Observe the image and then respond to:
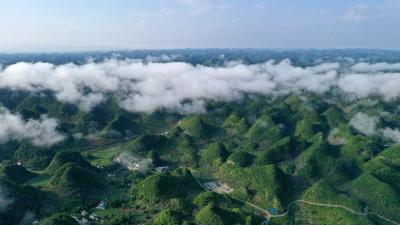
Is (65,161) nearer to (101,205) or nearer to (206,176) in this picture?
(101,205)

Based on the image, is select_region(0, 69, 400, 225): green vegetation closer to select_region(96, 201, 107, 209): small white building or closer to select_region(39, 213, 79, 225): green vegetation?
select_region(39, 213, 79, 225): green vegetation

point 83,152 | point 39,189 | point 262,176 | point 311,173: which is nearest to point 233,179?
point 262,176

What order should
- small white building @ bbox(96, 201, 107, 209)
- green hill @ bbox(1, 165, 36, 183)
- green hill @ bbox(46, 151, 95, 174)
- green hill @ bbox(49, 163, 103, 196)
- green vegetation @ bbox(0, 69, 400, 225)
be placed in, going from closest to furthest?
green vegetation @ bbox(0, 69, 400, 225), small white building @ bbox(96, 201, 107, 209), green hill @ bbox(49, 163, 103, 196), green hill @ bbox(1, 165, 36, 183), green hill @ bbox(46, 151, 95, 174)

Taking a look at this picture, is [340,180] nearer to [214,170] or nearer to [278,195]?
[278,195]

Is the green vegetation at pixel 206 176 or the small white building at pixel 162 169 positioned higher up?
the green vegetation at pixel 206 176

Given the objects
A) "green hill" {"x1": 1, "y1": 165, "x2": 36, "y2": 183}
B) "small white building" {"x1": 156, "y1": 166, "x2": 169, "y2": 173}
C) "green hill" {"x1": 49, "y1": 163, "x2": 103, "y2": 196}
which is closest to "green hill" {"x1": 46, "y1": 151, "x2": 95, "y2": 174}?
"green hill" {"x1": 1, "y1": 165, "x2": 36, "y2": 183}

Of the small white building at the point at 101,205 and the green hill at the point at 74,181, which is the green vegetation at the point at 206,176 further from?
the small white building at the point at 101,205

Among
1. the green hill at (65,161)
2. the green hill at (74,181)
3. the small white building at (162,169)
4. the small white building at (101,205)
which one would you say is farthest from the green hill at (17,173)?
the small white building at (162,169)

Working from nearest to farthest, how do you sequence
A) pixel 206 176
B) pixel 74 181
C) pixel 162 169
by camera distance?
pixel 74 181
pixel 206 176
pixel 162 169

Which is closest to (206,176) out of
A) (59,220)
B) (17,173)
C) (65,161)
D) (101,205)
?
(101,205)

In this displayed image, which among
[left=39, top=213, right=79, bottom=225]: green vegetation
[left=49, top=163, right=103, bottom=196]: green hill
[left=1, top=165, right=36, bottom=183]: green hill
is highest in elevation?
[left=39, top=213, right=79, bottom=225]: green vegetation

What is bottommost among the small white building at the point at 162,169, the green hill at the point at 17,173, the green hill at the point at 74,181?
the small white building at the point at 162,169

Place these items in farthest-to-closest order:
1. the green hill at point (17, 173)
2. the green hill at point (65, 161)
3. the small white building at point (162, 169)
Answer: the small white building at point (162, 169) → the green hill at point (65, 161) → the green hill at point (17, 173)
